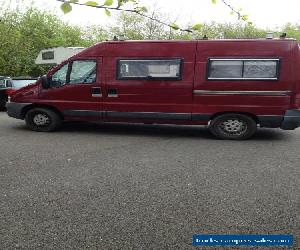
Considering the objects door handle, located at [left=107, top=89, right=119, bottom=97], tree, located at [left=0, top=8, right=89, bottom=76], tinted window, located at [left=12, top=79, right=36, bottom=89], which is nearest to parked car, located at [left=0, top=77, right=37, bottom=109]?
tinted window, located at [left=12, top=79, right=36, bottom=89]

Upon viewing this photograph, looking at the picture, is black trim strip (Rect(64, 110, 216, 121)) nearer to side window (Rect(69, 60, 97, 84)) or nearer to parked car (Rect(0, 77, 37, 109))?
side window (Rect(69, 60, 97, 84))

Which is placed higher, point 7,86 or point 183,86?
point 183,86

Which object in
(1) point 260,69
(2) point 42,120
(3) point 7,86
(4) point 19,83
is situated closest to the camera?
(1) point 260,69

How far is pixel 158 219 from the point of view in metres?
3.72

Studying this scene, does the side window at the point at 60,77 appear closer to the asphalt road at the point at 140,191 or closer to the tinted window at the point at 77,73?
the tinted window at the point at 77,73

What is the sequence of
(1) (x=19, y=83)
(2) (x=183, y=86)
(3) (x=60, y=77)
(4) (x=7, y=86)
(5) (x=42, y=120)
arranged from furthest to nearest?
(1) (x=19, y=83) < (4) (x=7, y=86) < (5) (x=42, y=120) < (3) (x=60, y=77) < (2) (x=183, y=86)

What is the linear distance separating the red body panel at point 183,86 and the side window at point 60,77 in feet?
0.38

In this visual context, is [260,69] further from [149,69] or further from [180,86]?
[149,69]

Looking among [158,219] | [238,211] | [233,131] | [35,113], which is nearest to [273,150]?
[233,131]

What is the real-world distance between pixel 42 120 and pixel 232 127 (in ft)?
15.3

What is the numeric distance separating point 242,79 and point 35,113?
5113mm

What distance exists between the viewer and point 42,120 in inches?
345

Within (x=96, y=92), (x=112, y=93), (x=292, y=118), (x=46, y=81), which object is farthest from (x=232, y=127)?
(x=46, y=81)

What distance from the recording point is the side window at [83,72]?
27.1 feet
